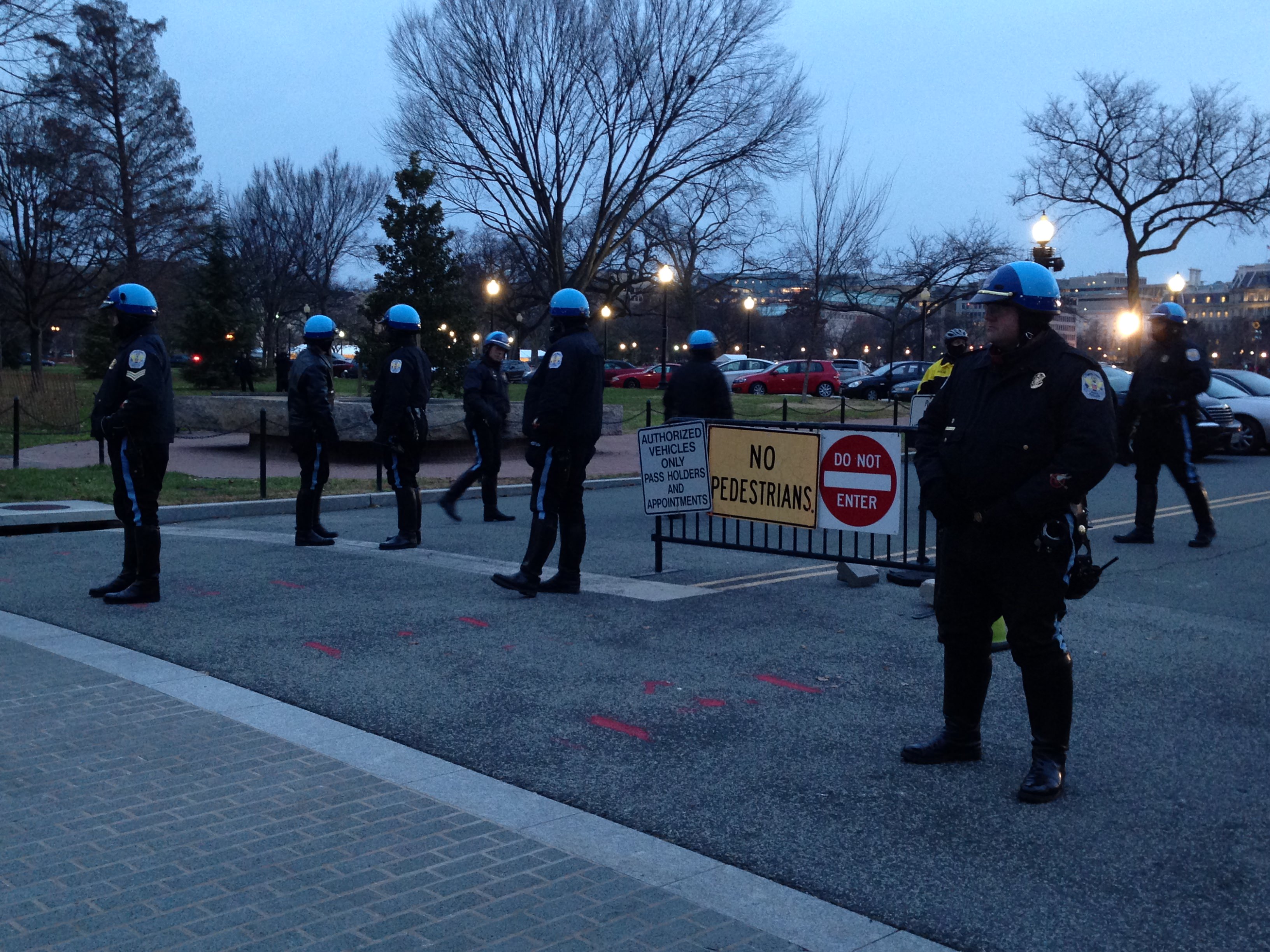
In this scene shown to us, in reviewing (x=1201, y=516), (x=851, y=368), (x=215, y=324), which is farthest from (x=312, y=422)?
(x=851, y=368)

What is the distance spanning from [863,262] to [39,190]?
2560 centimetres

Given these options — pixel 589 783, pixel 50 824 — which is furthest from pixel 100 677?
pixel 589 783

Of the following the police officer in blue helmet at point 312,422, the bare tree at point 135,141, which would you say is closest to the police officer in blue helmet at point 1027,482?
the police officer in blue helmet at point 312,422

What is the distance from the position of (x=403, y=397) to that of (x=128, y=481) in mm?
2784

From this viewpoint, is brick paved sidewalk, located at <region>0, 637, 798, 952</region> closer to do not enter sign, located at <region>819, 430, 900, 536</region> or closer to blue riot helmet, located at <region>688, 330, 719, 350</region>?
do not enter sign, located at <region>819, 430, 900, 536</region>

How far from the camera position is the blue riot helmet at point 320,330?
1025 cm

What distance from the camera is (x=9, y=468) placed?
1641 centimetres

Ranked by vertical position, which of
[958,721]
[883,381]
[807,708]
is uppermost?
[883,381]

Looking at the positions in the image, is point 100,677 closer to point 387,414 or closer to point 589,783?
point 589,783

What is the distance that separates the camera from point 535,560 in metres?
7.86

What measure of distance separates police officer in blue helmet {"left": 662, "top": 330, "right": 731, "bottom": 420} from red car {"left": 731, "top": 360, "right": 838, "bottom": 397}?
33.4 m

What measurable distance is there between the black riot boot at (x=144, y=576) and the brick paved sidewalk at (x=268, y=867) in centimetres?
282

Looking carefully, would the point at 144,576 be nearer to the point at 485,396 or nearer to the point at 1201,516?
the point at 485,396

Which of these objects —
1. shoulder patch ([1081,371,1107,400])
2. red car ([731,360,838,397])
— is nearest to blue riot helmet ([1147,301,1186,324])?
shoulder patch ([1081,371,1107,400])
